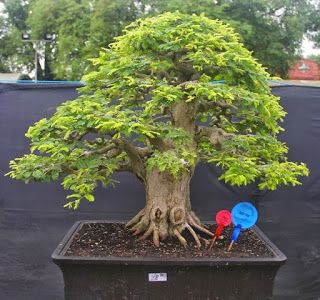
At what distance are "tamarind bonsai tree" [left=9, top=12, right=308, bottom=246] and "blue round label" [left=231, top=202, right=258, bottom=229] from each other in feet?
0.36

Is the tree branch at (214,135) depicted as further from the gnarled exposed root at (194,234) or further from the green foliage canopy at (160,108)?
the gnarled exposed root at (194,234)

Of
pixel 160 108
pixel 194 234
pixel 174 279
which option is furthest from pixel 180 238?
pixel 160 108

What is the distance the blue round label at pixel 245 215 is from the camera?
1820mm

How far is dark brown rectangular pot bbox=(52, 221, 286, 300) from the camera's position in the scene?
65.4 inches

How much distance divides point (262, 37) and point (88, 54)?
5416 millimetres

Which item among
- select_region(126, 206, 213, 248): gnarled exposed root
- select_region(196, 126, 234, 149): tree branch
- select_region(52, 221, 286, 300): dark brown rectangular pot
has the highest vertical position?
select_region(196, 126, 234, 149): tree branch

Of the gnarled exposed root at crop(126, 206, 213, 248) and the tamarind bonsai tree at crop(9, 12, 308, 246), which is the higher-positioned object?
the tamarind bonsai tree at crop(9, 12, 308, 246)

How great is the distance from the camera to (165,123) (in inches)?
71.6

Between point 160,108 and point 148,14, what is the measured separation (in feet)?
42.9

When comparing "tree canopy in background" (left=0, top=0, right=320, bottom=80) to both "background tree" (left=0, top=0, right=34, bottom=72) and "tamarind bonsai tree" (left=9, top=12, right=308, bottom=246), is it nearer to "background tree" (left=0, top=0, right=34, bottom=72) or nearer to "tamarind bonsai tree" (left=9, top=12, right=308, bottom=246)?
"background tree" (left=0, top=0, right=34, bottom=72)

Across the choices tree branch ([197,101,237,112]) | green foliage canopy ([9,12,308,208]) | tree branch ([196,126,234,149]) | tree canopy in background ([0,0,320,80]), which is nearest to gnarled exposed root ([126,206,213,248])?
green foliage canopy ([9,12,308,208])

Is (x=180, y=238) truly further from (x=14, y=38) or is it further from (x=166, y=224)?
(x=14, y=38)

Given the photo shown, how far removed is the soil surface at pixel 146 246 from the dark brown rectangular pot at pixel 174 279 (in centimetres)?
6

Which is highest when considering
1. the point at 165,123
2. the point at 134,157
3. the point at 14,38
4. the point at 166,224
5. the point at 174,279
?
the point at 14,38
